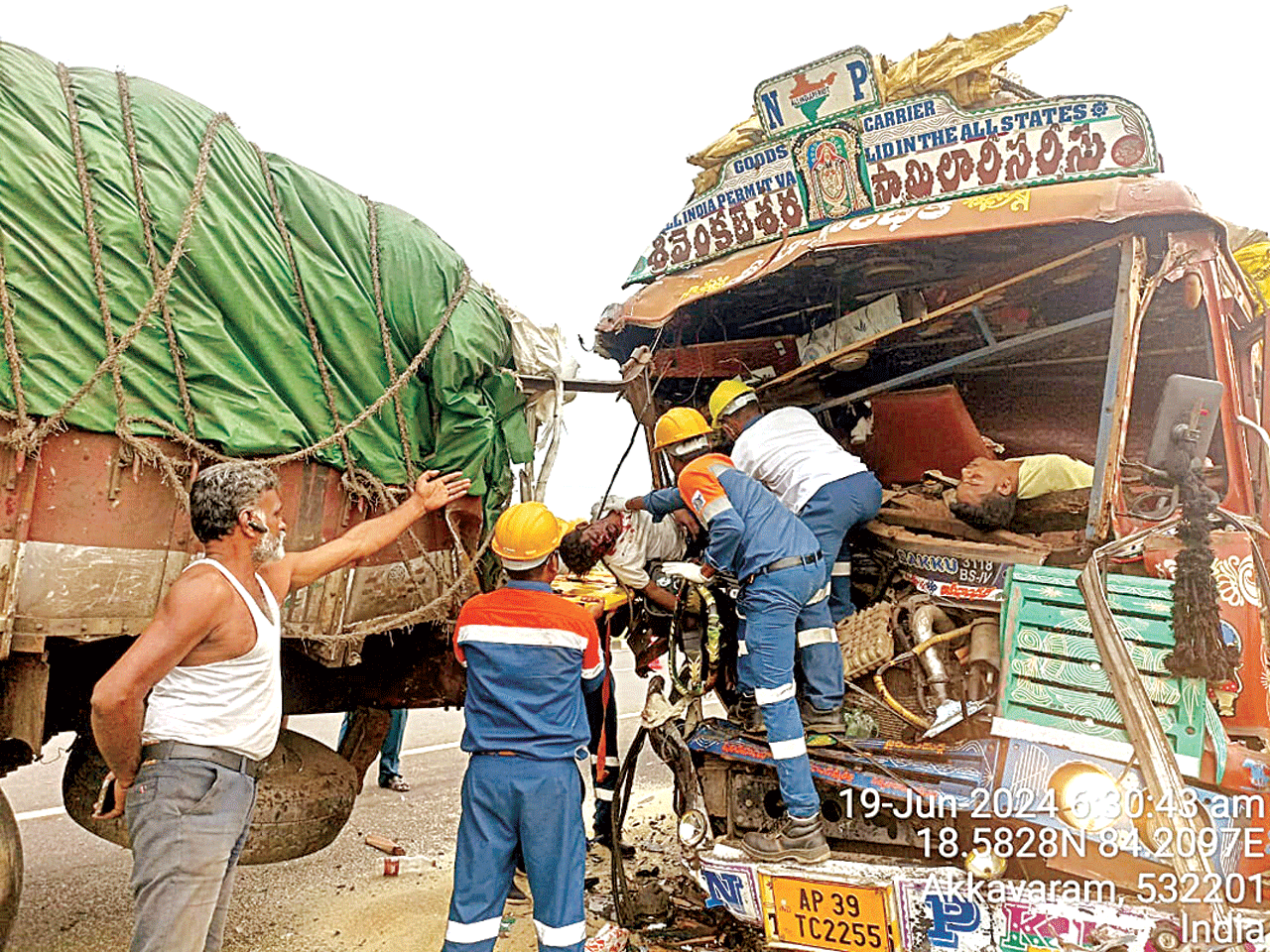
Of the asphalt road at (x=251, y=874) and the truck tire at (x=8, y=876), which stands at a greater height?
the truck tire at (x=8, y=876)

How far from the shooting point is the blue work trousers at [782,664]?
11.3 ft

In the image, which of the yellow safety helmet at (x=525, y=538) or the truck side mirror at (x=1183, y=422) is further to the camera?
the yellow safety helmet at (x=525, y=538)

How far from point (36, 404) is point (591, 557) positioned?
2115 mm

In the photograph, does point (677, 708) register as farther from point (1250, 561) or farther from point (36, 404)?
point (36, 404)

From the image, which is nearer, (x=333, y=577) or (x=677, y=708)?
(x=333, y=577)

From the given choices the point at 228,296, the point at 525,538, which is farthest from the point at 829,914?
the point at 228,296

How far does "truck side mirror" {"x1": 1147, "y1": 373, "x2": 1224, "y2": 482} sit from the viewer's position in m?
2.93

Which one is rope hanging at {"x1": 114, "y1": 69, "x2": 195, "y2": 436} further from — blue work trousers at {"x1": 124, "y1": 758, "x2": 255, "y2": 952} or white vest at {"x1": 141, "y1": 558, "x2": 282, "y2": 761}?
blue work trousers at {"x1": 124, "y1": 758, "x2": 255, "y2": 952}

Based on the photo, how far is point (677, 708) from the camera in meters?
4.05

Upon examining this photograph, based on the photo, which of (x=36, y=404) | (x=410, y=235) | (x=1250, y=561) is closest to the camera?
(x=36, y=404)

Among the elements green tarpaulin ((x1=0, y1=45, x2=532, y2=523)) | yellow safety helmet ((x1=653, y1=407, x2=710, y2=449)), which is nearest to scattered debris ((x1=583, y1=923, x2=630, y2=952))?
green tarpaulin ((x1=0, y1=45, x2=532, y2=523))

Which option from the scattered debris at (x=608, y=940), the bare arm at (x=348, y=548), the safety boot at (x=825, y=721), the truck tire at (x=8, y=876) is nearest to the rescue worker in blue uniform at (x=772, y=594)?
the safety boot at (x=825, y=721)

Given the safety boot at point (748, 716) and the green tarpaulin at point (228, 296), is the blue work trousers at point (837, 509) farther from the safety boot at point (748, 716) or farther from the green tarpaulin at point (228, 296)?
the green tarpaulin at point (228, 296)

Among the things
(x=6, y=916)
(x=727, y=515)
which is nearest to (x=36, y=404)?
(x=6, y=916)
